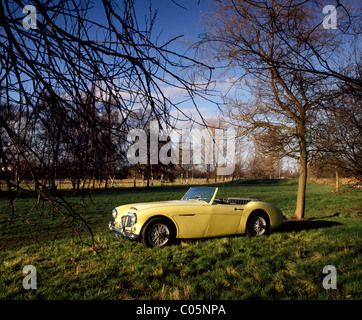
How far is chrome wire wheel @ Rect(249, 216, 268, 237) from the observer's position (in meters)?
6.60

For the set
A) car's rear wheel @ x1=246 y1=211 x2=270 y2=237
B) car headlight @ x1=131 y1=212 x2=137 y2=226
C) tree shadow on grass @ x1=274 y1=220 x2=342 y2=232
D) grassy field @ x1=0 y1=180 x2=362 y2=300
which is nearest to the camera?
grassy field @ x1=0 y1=180 x2=362 y2=300

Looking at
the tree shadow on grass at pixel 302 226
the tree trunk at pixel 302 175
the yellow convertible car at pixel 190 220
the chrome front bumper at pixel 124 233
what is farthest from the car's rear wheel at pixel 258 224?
the tree trunk at pixel 302 175

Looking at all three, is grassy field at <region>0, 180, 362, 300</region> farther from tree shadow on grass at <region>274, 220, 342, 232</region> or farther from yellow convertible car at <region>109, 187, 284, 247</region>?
tree shadow on grass at <region>274, 220, 342, 232</region>

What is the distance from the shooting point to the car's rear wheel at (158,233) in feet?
17.9

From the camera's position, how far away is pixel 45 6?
1.69 m

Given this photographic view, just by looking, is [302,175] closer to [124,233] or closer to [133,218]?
[133,218]

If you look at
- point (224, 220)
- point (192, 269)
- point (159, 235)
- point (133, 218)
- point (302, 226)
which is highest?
point (133, 218)

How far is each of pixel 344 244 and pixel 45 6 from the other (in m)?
6.19

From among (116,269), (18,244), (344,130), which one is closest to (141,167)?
(116,269)

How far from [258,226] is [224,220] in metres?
1.08

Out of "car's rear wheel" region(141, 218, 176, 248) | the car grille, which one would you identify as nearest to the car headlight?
the car grille

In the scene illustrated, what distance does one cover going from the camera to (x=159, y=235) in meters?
5.61

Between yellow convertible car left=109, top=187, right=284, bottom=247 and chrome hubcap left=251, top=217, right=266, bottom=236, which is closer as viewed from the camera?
yellow convertible car left=109, top=187, right=284, bottom=247

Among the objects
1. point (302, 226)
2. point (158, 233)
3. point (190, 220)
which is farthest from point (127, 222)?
point (302, 226)
